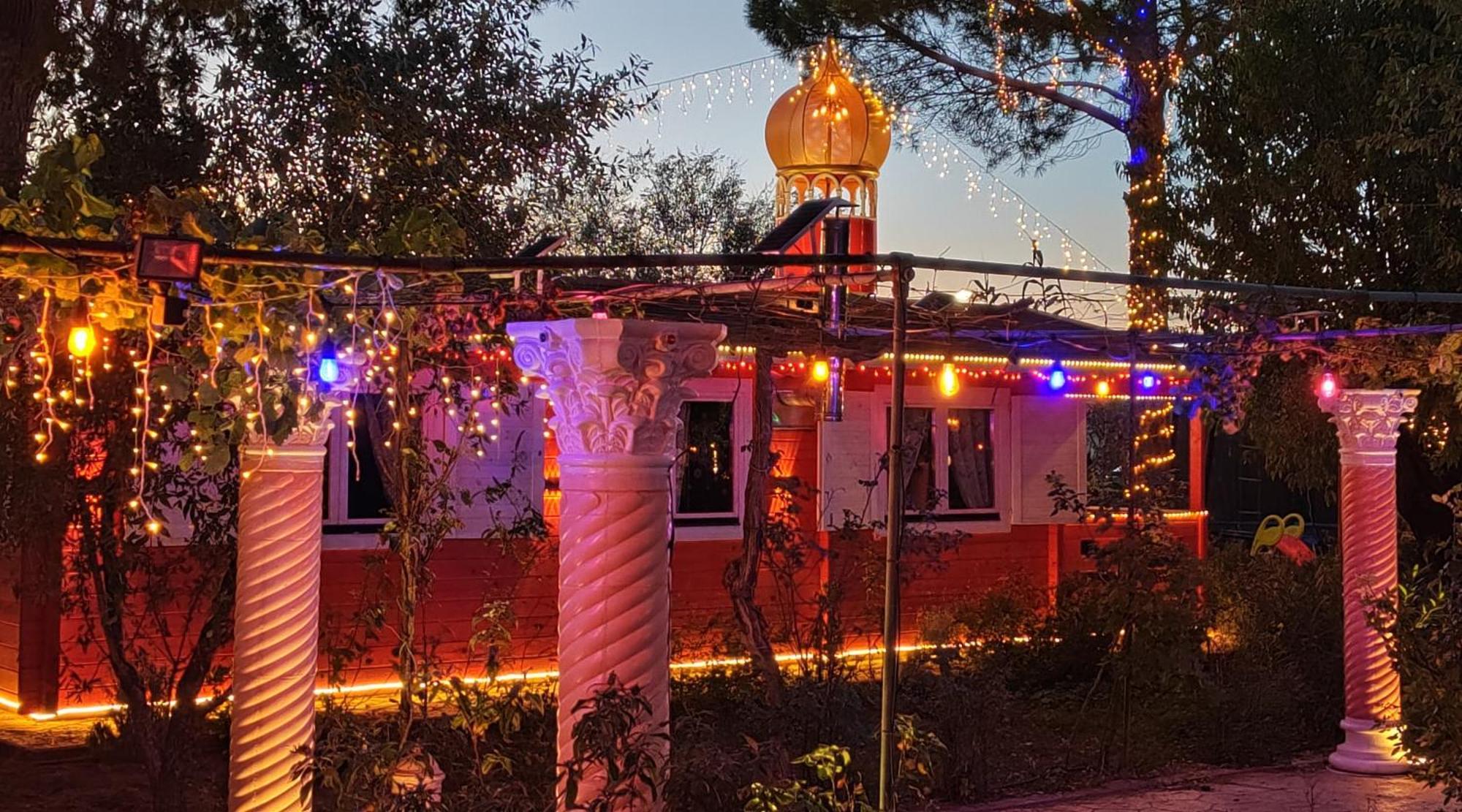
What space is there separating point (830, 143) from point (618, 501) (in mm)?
11437

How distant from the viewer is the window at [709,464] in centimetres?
1384

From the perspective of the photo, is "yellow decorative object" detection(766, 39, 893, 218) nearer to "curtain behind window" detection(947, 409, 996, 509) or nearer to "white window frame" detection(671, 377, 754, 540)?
"curtain behind window" detection(947, 409, 996, 509)

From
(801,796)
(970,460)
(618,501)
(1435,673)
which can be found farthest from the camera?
(970,460)

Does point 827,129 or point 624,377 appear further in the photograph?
point 827,129

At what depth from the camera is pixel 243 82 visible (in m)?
9.12

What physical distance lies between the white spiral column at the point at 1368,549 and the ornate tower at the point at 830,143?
22.6 feet

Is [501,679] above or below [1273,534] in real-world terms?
below

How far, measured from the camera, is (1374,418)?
9953mm

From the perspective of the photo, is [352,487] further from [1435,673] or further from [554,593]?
[1435,673]

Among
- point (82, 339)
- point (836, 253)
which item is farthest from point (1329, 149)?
point (82, 339)

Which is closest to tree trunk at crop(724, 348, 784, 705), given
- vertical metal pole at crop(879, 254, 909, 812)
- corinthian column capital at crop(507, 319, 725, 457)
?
corinthian column capital at crop(507, 319, 725, 457)

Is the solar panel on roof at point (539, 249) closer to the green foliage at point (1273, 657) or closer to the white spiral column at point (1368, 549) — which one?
the green foliage at point (1273, 657)

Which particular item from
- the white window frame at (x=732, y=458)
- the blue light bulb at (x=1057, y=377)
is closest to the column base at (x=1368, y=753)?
the blue light bulb at (x=1057, y=377)

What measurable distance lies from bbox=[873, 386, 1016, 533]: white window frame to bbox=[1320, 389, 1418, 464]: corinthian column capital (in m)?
5.48
